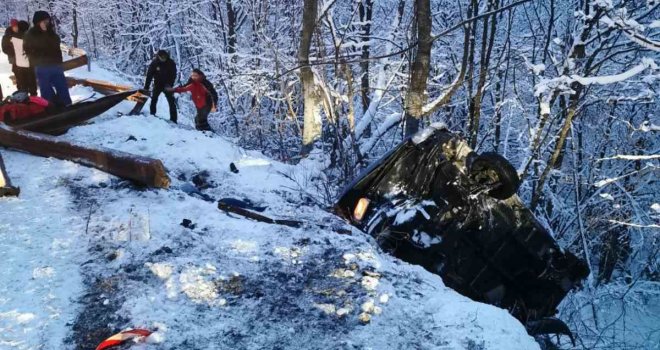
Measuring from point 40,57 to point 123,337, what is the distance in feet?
19.8

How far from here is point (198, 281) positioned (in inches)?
136

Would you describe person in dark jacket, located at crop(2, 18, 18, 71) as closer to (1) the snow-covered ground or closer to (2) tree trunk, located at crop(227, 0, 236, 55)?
(1) the snow-covered ground

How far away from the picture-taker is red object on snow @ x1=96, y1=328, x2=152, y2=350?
2.67 m

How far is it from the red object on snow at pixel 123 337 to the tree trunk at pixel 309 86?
624cm

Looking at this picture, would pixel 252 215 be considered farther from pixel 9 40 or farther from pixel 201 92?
pixel 9 40

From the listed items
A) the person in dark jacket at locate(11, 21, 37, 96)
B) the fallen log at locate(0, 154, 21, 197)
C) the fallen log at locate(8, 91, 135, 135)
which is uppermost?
the person in dark jacket at locate(11, 21, 37, 96)

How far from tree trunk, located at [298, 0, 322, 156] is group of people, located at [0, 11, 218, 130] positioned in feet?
5.50

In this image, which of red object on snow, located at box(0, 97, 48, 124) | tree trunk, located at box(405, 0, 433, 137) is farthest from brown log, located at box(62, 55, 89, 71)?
tree trunk, located at box(405, 0, 433, 137)

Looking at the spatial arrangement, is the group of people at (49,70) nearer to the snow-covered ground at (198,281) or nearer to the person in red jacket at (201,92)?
the person in red jacket at (201,92)

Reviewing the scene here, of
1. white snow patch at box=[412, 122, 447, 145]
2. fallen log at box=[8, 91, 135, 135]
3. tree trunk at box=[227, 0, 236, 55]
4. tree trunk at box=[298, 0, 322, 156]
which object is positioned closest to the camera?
white snow patch at box=[412, 122, 447, 145]

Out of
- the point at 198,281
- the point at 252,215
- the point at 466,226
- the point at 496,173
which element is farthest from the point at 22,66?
the point at 496,173

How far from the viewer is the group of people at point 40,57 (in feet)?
23.1

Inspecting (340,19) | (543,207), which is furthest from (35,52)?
(340,19)

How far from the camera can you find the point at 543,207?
373 inches
